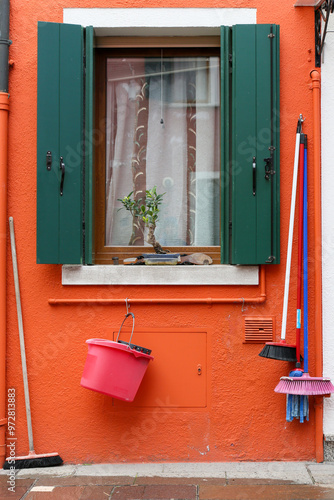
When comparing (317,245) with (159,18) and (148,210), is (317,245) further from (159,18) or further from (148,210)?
(159,18)

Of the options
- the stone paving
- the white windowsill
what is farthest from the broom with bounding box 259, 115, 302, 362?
the stone paving

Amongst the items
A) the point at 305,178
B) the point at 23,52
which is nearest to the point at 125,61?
the point at 23,52

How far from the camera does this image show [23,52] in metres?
4.83

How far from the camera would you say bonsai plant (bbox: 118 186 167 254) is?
4824 mm

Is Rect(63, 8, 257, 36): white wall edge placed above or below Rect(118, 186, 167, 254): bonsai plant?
above

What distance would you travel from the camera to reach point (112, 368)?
427 centimetres

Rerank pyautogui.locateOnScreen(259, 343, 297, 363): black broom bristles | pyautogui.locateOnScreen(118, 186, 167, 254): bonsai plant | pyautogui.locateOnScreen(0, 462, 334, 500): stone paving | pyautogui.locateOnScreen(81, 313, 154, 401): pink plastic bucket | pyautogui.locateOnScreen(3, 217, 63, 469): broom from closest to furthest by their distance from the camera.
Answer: pyautogui.locateOnScreen(0, 462, 334, 500): stone paving → pyautogui.locateOnScreen(81, 313, 154, 401): pink plastic bucket → pyautogui.locateOnScreen(259, 343, 297, 363): black broom bristles → pyautogui.locateOnScreen(3, 217, 63, 469): broom → pyautogui.locateOnScreen(118, 186, 167, 254): bonsai plant

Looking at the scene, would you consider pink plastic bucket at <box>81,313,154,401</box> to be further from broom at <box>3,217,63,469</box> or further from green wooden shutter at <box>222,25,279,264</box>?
green wooden shutter at <box>222,25,279,264</box>

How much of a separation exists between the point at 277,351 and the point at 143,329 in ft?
3.42

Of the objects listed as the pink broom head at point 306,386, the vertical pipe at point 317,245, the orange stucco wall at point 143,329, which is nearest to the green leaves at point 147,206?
the orange stucco wall at point 143,329

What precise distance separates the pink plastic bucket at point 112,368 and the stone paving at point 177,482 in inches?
24.2

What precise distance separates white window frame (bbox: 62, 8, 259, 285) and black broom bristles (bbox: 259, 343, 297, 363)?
524 mm

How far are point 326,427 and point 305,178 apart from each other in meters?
1.93

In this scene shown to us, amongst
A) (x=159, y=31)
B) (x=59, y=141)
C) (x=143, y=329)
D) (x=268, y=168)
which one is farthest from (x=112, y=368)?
(x=159, y=31)
